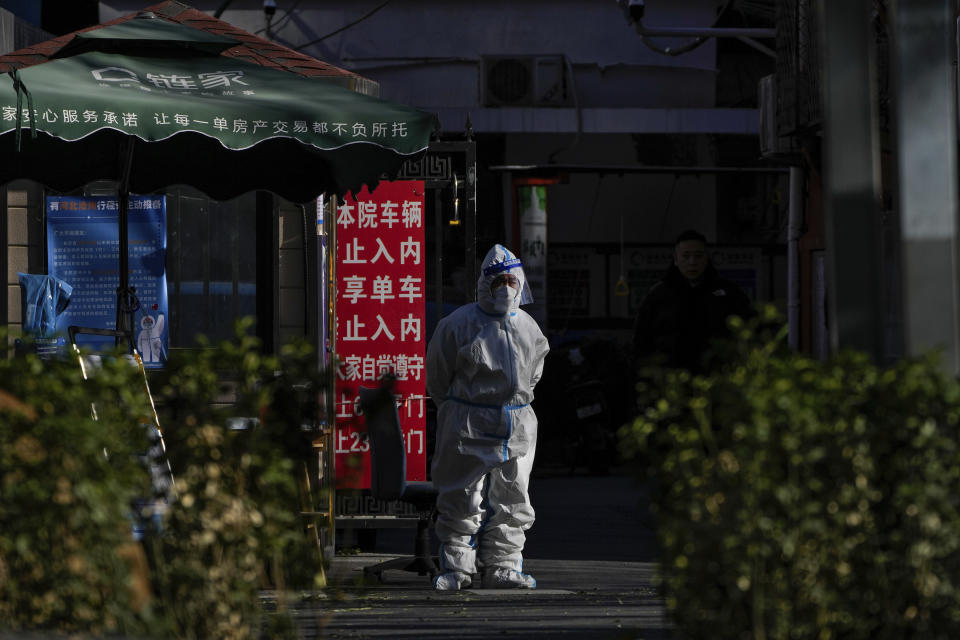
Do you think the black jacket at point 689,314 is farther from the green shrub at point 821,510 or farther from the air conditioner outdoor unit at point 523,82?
the air conditioner outdoor unit at point 523,82

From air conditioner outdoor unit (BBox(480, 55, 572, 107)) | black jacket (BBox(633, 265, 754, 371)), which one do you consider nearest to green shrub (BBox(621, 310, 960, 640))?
black jacket (BBox(633, 265, 754, 371))

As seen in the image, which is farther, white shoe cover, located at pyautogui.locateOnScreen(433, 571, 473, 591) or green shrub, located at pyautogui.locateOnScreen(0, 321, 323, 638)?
white shoe cover, located at pyautogui.locateOnScreen(433, 571, 473, 591)

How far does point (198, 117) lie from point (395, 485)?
2.76 m

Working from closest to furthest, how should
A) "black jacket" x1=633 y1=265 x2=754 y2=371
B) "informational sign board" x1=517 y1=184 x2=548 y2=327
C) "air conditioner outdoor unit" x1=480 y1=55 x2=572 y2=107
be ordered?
"black jacket" x1=633 y1=265 x2=754 y2=371
"informational sign board" x1=517 y1=184 x2=548 y2=327
"air conditioner outdoor unit" x1=480 y1=55 x2=572 y2=107

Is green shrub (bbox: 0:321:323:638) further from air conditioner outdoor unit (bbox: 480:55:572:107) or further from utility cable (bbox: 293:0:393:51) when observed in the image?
air conditioner outdoor unit (bbox: 480:55:572:107)

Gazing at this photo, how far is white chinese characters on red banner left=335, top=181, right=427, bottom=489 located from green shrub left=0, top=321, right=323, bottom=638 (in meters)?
5.87

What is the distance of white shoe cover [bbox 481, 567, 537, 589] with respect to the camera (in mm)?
8648

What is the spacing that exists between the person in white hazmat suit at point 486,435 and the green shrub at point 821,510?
500cm

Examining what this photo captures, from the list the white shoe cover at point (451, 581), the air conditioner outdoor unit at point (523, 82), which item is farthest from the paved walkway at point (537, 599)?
the air conditioner outdoor unit at point (523, 82)

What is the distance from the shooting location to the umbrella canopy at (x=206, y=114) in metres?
6.93

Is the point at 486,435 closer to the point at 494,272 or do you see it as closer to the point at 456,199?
the point at 494,272

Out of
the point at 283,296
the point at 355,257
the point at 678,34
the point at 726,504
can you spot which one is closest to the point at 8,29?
the point at 283,296

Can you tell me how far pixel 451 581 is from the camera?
868 centimetres

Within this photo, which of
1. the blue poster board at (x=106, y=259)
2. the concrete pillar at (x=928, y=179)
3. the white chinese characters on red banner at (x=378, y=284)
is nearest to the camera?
the concrete pillar at (x=928, y=179)
